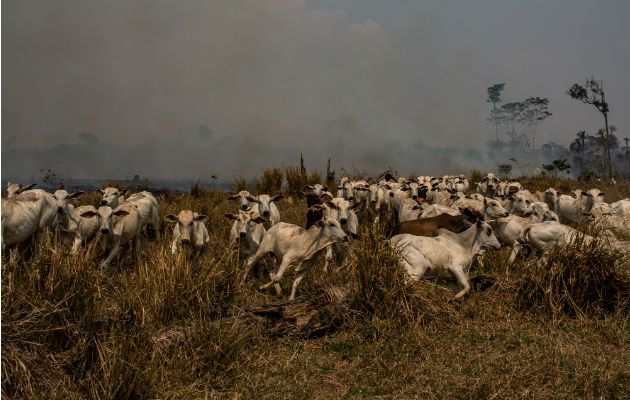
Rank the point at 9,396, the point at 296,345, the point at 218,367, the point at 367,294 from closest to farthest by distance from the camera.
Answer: the point at 9,396
the point at 218,367
the point at 296,345
the point at 367,294

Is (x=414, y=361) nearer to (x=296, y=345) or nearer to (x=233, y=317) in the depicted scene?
(x=296, y=345)

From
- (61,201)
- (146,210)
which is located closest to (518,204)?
(146,210)

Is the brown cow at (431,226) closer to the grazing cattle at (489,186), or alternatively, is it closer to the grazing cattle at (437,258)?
the grazing cattle at (437,258)

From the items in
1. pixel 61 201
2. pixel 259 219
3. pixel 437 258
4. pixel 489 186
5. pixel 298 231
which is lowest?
pixel 489 186

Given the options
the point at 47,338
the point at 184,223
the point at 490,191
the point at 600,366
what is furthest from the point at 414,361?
the point at 490,191

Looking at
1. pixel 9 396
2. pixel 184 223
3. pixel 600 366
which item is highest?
pixel 184 223

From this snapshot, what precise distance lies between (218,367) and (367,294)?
6.97ft

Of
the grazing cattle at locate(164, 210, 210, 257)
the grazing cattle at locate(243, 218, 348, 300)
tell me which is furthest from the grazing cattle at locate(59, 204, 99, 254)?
the grazing cattle at locate(243, 218, 348, 300)

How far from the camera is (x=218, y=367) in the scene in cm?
522

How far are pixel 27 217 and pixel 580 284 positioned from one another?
839 centimetres

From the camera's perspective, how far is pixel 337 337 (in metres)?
6.23

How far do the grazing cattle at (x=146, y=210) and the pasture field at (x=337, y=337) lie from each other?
4008 millimetres

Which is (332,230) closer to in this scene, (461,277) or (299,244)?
(299,244)

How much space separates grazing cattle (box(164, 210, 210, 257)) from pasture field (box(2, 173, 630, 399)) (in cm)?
210
